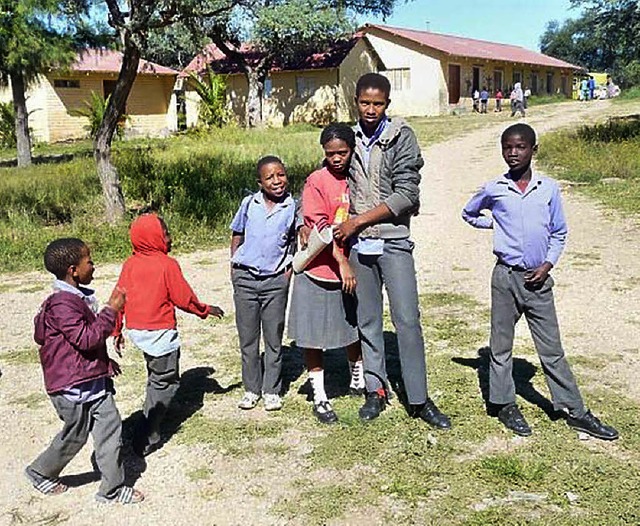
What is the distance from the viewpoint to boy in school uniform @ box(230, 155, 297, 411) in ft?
14.5

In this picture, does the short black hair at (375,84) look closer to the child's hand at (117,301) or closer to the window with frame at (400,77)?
the child's hand at (117,301)

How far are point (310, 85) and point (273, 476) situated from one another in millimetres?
32501

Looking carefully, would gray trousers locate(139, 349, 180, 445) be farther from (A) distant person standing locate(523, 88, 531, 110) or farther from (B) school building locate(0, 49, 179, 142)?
(A) distant person standing locate(523, 88, 531, 110)

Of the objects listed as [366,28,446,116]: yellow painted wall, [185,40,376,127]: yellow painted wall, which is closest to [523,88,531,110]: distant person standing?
[366,28,446,116]: yellow painted wall

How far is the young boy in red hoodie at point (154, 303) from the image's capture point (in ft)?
12.9

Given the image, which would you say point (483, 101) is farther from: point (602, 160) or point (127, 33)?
point (127, 33)

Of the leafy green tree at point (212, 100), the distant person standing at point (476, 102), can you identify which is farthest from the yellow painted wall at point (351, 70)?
the leafy green tree at point (212, 100)

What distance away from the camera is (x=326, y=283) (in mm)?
4312

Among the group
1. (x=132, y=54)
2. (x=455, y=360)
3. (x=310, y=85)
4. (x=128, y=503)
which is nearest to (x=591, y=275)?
(x=455, y=360)

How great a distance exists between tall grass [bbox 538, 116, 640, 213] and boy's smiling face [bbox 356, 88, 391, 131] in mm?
8343

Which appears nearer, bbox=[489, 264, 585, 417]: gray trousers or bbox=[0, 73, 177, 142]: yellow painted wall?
bbox=[489, 264, 585, 417]: gray trousers

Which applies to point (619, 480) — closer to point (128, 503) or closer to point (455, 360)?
point (455, 360)

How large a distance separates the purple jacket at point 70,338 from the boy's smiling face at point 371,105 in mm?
1697

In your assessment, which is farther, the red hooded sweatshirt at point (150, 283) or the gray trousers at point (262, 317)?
the gray trousers at point (262, 317)
